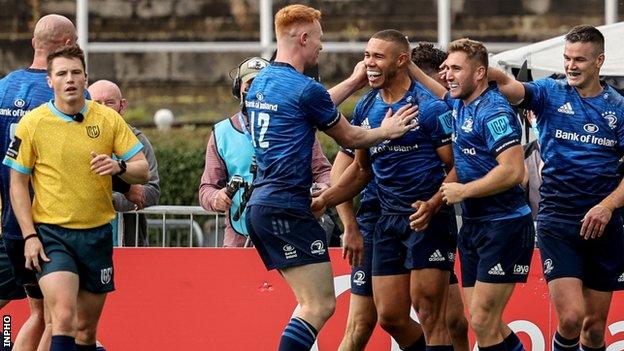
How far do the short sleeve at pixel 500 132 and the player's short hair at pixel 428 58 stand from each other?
120 cm

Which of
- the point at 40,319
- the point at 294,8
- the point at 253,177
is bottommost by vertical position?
the point at 40,319

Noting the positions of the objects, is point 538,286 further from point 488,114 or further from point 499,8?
point 499,8

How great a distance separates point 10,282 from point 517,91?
140 inches

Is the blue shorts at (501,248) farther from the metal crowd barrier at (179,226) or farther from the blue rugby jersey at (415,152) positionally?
the metal crowd barrier at (179,226)

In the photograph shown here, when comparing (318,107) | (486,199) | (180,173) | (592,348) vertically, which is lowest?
(592,348)

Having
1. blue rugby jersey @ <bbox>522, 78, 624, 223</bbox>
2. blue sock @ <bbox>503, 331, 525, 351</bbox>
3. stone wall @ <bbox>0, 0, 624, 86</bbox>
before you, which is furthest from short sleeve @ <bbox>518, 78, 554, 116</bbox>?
stone wall @ <bbox>0, 0, 624, 86</bbox>

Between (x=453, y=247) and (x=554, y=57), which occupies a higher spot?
(x=554, y=57)

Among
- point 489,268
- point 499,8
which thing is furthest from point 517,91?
point 499,8

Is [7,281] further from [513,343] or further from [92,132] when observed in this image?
[513,343]

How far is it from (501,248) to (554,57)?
10.6 ft

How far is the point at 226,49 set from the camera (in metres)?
18.7

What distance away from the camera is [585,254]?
11.1 m

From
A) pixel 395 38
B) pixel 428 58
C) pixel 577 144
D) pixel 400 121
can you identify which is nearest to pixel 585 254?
pixel 577 144

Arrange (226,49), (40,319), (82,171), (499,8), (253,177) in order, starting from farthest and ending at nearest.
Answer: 1. (499,8)
2. (226,49)
3. (253,177)
4. (40,319)
5. (82,171)
